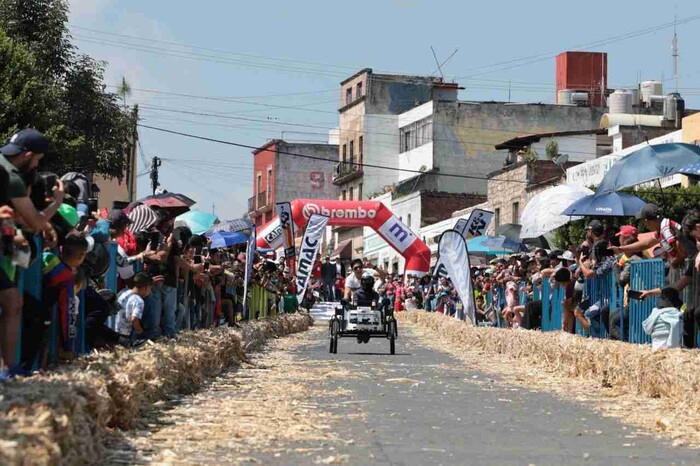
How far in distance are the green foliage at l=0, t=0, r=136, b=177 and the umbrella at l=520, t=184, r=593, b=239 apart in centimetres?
1987

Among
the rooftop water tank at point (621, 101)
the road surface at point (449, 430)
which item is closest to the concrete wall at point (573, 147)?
the rooftop water tank at point (621, 101)

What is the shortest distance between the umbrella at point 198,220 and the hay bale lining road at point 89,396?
12.4 m

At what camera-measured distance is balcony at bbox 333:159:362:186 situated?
320 feet

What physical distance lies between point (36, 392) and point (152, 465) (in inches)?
32.3

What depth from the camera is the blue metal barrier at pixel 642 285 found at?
54.7ft

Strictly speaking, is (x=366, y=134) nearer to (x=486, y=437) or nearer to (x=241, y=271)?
(x=241, y=271)

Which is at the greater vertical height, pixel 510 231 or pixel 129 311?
pixel 510 231

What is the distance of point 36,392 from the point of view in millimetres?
8039

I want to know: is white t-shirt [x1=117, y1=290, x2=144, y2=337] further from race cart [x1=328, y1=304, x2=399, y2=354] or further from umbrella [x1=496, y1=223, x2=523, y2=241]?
umbrella [x1=496, y1=223, x2=523, y2=241]

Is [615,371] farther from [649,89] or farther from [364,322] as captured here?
[649,89]

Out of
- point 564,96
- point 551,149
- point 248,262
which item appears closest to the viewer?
point 248,262

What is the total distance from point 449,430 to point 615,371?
201 inches

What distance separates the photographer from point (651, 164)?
69.4 ft

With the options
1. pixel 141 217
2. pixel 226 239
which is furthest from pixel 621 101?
pixel 141 217
